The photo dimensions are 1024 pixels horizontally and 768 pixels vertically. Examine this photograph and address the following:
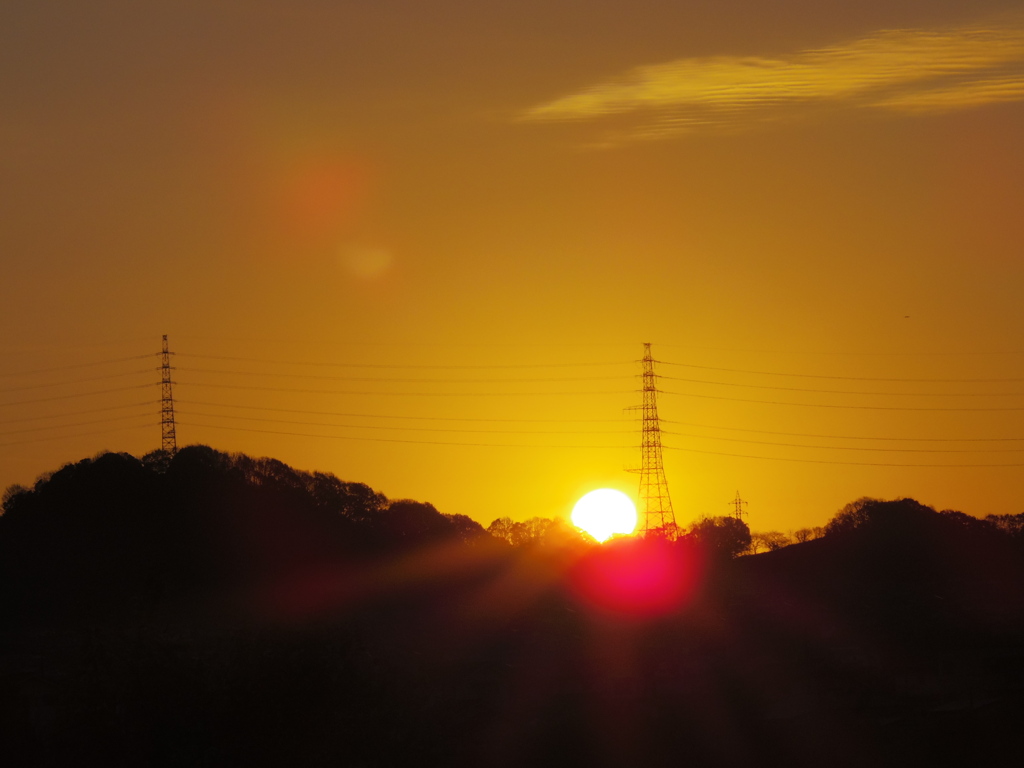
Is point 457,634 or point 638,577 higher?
point 638,577

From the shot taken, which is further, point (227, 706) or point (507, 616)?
point (507, 616)

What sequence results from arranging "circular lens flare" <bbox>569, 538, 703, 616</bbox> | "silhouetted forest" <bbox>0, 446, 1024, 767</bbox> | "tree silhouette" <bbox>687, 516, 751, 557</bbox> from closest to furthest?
"silhouetted forest" <bbox>0, 446, 1024, 767</bbox> → "circular lens flare" <bbox>569, 538, 703, 616</bbox> → "tree silhouette" <bbox>687, 516, 751, 557</bbox>

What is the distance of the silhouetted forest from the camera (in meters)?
30.6

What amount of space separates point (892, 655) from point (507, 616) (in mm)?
19417

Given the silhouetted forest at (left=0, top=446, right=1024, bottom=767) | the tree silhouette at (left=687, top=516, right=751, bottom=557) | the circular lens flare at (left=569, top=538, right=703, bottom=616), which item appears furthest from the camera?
the tree silhouette at (left=687, top=516, right=751, bottom=557)

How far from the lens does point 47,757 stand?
1200 inches

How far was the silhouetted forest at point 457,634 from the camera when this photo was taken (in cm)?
3056

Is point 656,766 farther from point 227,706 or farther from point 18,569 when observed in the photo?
point 18,569

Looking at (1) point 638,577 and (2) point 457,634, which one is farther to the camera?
(1) point 638,577

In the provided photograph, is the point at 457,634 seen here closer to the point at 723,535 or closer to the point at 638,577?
the point at 638,577

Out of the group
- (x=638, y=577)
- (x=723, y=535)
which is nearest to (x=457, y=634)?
(x=638, y=577)

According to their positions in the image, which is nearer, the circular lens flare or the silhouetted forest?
the silhouetted forest

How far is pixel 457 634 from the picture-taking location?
208 ft

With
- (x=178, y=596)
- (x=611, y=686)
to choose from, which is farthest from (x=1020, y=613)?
(x=178, y=596)
